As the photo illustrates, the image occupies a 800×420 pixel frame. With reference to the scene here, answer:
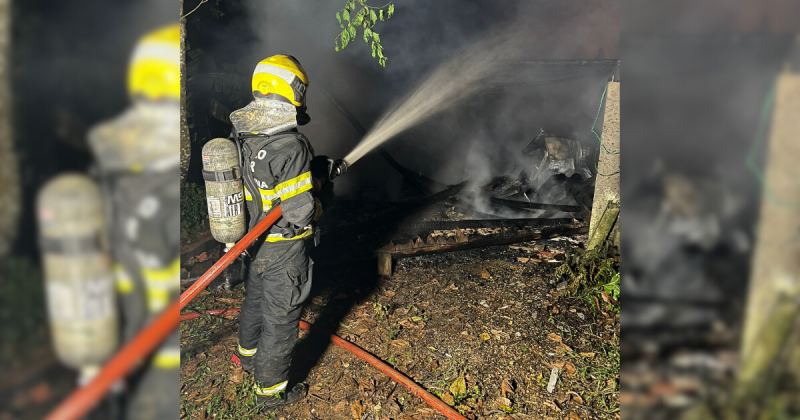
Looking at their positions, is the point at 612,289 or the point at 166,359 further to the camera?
the point at 612,289

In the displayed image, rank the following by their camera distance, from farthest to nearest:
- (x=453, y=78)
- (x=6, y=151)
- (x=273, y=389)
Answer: (x=453, y=78)
(x=273, y=389)
(x=6, y=151)

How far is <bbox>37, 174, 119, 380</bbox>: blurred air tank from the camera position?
593 millimetres

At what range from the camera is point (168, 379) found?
0.81 m

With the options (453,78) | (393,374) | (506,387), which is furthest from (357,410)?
(453,78)

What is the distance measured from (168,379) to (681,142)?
1253mm

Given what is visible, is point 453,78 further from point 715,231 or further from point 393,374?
point 715,231

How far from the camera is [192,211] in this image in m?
7.63

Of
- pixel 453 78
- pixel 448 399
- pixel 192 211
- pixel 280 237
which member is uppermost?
pixel 453 78

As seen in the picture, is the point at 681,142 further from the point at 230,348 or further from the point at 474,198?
the point at 474,198

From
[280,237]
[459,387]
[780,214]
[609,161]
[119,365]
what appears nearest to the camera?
[119,365]

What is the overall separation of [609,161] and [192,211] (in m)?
6.28

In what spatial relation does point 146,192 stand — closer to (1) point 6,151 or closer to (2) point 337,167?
(1) point 6,151

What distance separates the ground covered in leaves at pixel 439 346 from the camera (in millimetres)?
4230

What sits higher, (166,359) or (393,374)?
(166,359)
